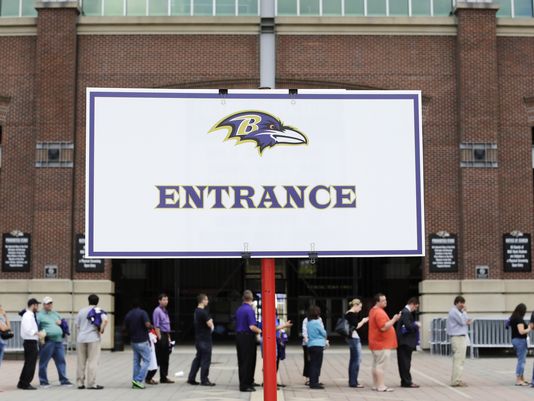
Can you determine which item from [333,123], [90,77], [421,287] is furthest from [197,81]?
[333,123]

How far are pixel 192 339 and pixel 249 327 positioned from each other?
1909 cm

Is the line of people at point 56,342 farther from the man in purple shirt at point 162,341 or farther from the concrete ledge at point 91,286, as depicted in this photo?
the concrete ledge at point 91,286

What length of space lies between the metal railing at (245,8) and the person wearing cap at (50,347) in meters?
13.9

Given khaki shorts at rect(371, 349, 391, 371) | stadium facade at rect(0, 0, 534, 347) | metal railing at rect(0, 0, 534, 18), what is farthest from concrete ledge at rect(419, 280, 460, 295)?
khaki shorts at rect(371, 349, 391, 371)

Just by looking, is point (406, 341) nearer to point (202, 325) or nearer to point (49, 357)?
point (202, 325)

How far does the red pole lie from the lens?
19.9 ft

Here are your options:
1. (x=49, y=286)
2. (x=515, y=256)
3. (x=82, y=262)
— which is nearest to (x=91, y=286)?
(x=82, y=262)

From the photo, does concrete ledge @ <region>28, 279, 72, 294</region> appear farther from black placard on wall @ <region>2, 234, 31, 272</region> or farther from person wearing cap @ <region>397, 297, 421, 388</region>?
person wearing cap @ <region>397, 297, 421, 388</region>

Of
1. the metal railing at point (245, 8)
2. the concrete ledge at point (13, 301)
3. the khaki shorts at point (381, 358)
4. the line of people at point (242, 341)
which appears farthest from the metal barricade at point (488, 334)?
the concrete ledge at point (13, 301)

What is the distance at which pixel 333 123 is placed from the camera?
594cm

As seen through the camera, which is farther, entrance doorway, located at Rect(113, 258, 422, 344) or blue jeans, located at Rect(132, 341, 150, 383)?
entrance doorway, located at Rect(113, 258, 422, 344)

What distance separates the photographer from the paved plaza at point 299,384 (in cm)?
1480

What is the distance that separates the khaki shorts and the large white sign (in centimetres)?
1018

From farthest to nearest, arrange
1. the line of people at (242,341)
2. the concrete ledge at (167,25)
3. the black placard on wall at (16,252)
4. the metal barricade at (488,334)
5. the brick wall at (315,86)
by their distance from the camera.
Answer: the concrete ledge at (167,25), the brick wall at (315,86), the black placard on wall at (16,252), the metal barricade at (488,334), the line of people at (242,341)
